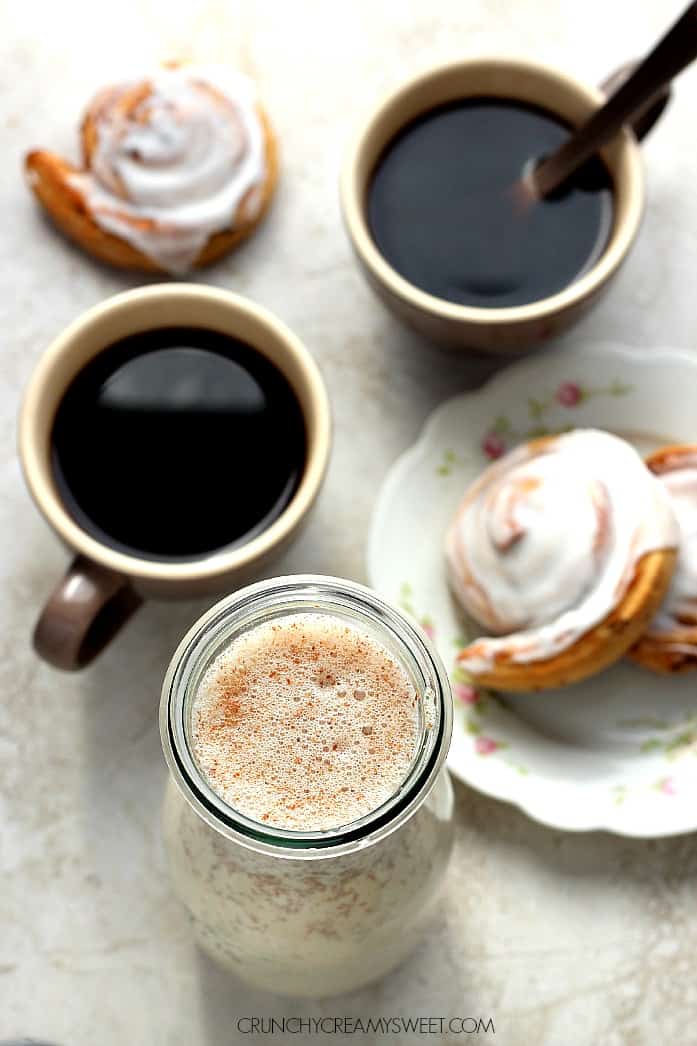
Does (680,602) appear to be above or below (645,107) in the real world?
below

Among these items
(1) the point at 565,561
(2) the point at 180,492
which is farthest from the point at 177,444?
(1) the point at 565,561

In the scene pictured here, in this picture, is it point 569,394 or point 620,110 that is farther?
point 569,394

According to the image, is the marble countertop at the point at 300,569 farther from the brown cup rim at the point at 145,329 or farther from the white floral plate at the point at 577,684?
the brown cup rim at the point at 145,329

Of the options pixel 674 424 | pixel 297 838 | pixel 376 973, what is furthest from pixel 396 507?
pixel 297 838

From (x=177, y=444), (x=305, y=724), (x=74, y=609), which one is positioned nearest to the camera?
(x=305, y=724)

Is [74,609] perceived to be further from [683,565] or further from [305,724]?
[683,565]

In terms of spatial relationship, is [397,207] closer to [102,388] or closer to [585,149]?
[585,149]

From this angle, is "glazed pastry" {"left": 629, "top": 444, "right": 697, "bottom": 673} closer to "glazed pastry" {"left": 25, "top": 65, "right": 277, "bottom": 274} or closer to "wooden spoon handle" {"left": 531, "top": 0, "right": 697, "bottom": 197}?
Answer: "wooden spoon handle" {"left": 531, "top": 0, "right": 697, "bottom": 197}
